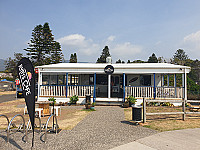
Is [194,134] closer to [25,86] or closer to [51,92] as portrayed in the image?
[25,86]

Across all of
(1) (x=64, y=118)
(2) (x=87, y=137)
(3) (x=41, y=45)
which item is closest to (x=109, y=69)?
(1) (x=64, y=118)

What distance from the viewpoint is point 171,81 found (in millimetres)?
23203

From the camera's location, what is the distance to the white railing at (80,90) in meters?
13.3

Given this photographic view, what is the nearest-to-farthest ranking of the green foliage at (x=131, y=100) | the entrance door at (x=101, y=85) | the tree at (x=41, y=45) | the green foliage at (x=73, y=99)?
1. the green foliage at (x=131, y=100)
2. the green foliage at (x=73, y=99)
3. the entrance door at (x=101, y=85)
4. the tree at (x=41, y=45)

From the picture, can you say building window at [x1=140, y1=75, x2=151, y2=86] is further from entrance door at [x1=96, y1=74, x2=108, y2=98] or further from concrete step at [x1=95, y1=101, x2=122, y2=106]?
concrete step at [x1=95, y1=101, x2=122, y2=106]

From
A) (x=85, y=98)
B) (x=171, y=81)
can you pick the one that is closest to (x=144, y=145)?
(x=85, y=98)

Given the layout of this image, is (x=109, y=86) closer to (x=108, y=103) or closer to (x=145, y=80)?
(x=108, y=103)

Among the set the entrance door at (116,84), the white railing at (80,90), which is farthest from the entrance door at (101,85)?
the white railing at (80,90)

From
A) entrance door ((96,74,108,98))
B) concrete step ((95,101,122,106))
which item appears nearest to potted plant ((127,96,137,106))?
concrete step ((95,101,122,106))

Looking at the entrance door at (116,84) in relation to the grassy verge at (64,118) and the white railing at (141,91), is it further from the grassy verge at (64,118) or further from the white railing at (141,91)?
the grassy verge at (64,118)

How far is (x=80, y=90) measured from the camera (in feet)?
43.9

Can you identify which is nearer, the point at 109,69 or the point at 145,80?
the point at 109,69

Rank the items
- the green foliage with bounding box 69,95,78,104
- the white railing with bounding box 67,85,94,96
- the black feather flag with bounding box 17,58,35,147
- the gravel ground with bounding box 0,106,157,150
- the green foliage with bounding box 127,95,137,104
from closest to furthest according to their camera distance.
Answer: the black feather flag with bounding box 17,58,35,147, the gravel ground with bounding box 0,106,157,150, the green foliage with bounding box 127,95,137,104, the green foliage with bounding box 69,95,78,104, the white railing with bounding box 67,85,94,96

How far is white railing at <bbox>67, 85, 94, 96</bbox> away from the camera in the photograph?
1330 cm
